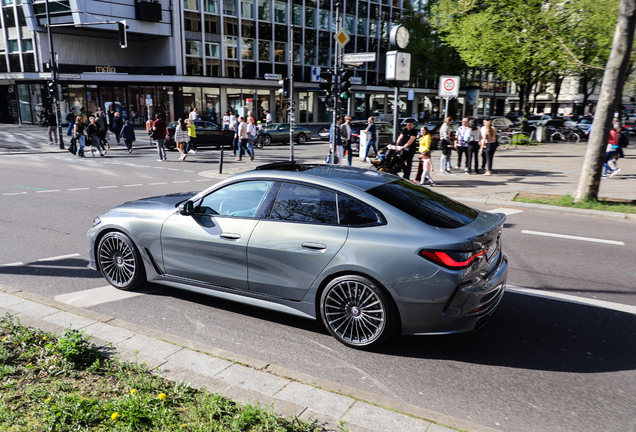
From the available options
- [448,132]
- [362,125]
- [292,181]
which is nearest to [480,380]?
[292,181]

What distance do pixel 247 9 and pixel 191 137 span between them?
24.9 meters

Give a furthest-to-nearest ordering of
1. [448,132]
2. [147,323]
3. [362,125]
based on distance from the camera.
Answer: [362,125]
[448,132]
[147,323]

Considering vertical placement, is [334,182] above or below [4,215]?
above

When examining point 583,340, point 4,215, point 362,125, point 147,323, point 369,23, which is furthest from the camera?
point 369,23

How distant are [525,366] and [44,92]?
4534 centimetres

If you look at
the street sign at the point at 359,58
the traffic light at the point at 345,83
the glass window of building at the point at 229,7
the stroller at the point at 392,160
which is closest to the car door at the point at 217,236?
the stroller at the point at 392,160

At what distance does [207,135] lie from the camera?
27344mm

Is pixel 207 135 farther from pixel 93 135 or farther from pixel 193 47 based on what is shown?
pixel 193 47

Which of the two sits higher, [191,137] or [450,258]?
[450,258]

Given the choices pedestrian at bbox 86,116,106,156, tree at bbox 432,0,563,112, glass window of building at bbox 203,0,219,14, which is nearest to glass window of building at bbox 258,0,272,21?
glass window of building at bbox 203,0,219,14

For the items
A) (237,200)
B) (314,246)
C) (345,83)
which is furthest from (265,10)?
(314,246)

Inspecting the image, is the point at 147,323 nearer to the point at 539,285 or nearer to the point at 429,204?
the point at 429,204

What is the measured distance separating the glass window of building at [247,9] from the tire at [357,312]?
44.9 meters

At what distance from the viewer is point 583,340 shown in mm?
4527
